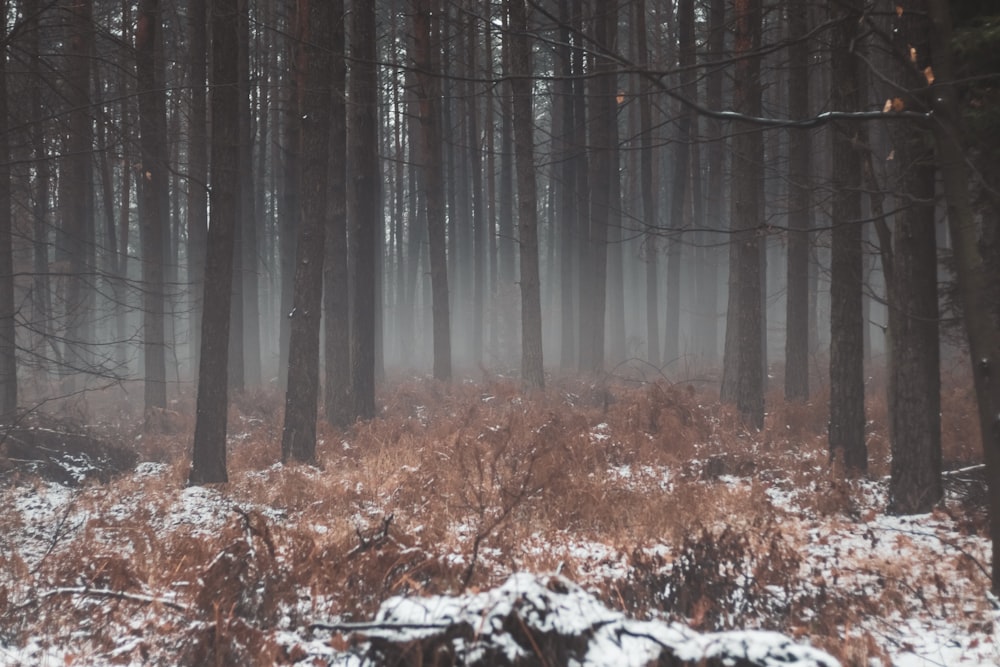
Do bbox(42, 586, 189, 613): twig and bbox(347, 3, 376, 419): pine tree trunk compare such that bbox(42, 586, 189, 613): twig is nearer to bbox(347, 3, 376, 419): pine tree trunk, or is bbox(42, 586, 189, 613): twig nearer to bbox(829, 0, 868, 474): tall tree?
bbox(829, 0, 868, 474): tall tree

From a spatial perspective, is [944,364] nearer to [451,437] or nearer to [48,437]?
[451,437]

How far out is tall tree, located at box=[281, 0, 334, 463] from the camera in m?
10.1

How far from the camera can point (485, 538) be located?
6020 mm

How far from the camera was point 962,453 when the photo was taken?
27.7ft

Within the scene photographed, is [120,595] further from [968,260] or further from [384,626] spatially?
[968,260]

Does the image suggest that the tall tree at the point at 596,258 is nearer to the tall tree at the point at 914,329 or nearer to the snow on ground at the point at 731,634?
the snow on ground at the point at 731,634

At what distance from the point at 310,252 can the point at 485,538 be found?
18.2 feet

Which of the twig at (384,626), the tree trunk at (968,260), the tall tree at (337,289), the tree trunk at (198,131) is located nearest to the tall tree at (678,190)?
the tall tree at (337,289)

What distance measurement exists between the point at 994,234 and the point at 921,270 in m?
1.65

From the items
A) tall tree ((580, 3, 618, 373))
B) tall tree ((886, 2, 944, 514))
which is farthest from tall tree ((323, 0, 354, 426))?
tall tree ((886, 2, 944, 514))

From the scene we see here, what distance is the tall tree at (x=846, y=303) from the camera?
802cm

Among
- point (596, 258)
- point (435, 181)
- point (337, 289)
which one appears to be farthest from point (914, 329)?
point (596, 258)

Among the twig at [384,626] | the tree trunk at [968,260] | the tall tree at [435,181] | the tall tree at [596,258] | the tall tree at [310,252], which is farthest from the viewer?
the tall tree at [596,258]

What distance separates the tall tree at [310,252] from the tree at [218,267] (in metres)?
1.02
